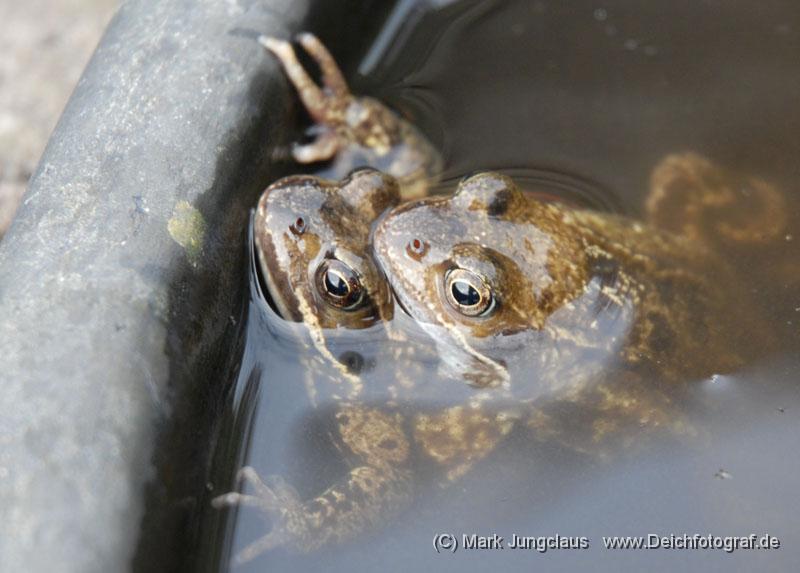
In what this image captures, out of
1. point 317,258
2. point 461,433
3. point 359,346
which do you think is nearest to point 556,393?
point 461,433

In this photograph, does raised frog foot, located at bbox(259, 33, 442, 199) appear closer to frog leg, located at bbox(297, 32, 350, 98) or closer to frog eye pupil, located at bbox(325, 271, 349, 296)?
frog leg, located at bbox(297, 32, 350, 98)

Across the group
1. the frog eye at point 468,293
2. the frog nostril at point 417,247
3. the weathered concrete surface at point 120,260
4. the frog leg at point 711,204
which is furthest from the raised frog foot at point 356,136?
the frog leg at point 711,204

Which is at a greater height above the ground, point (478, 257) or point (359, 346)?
point (478, 257)

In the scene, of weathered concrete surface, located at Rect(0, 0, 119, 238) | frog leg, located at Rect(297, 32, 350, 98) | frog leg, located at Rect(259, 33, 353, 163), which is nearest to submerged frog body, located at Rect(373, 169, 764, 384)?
frog leg, located at Rect(259, 33, 353, 163)

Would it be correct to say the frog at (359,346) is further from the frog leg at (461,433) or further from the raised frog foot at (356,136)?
the raised frog foot at (356,136)

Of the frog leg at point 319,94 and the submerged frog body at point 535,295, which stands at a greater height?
the frog leg at point 319,94

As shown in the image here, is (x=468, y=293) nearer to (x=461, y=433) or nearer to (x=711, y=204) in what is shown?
(x=461, y=433)
